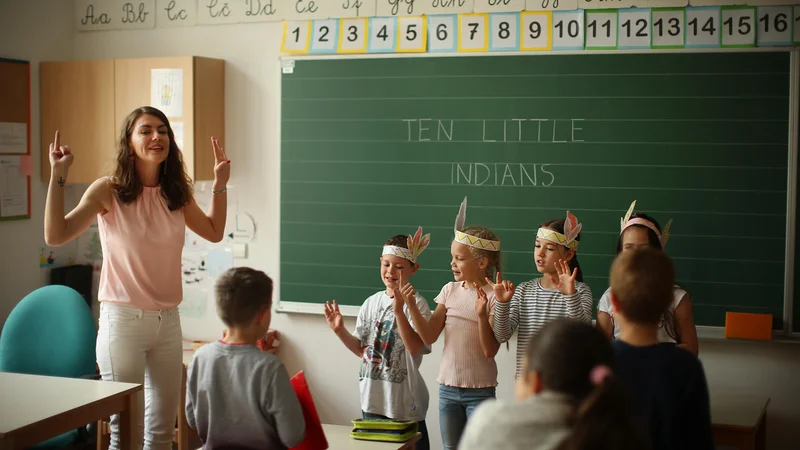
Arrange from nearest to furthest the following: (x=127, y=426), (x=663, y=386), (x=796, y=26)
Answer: (x=663, y=386) → (x=127, y=426) → (x=796, y=26)

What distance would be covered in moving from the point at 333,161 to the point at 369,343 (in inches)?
52.1

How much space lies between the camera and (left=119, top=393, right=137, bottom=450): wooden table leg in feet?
9.55

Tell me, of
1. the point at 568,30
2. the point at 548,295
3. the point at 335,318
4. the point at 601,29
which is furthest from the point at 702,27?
the point at 335,318

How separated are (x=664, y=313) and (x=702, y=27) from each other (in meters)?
1.43

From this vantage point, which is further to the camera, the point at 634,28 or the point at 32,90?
the point at 32,90

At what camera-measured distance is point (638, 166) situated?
12.8 feet

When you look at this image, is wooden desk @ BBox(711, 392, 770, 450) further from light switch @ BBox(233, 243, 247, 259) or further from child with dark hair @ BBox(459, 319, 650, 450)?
light switch @ BBox(233, 243, 247, 259)

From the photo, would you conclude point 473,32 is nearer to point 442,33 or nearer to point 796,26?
point 442,33

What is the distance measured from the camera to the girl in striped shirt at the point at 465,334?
3.17 metres

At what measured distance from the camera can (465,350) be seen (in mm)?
3250

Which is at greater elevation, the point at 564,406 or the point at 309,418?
the point at 564,406

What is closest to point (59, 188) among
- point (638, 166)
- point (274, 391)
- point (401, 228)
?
point (274, 391)

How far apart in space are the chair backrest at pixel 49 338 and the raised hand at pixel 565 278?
1.95 metres

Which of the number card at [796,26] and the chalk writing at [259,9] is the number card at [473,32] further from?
the number card at [796,26]
